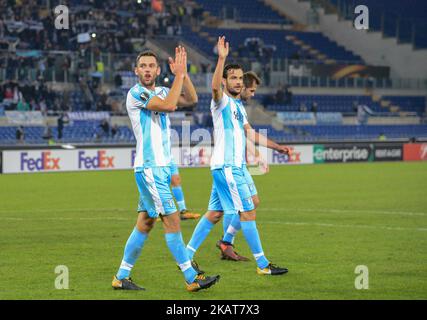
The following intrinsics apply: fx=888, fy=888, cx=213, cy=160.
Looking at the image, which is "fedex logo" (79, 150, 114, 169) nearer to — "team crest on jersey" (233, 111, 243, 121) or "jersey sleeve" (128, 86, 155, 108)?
"team crest on jersey" (233, 111, 243, 121)

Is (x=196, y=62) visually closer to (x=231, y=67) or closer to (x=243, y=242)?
(x=243, y=242)

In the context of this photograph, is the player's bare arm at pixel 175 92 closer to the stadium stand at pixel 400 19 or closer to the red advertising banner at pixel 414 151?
the red advertising banner at pixel 414 151

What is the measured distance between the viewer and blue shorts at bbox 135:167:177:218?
936 centimetres

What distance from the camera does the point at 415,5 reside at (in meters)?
55.5

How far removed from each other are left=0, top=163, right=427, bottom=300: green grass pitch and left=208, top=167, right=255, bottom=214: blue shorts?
2.74ft

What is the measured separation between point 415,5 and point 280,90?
44.6 feet

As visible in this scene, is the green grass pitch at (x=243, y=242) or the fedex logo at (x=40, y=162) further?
the fedex logo at (x=40, y=162)

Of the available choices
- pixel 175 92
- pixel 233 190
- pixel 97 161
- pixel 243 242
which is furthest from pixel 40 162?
pixel 175 92

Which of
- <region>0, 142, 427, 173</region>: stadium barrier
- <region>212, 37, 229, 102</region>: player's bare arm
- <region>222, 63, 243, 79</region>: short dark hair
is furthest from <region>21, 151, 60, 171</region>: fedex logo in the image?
<region>212, 37, 229, 102</region>: player's bare arm

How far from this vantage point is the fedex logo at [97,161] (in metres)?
34.9

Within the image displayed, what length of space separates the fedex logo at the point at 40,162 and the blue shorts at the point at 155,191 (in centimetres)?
2483

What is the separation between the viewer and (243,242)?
557 inches

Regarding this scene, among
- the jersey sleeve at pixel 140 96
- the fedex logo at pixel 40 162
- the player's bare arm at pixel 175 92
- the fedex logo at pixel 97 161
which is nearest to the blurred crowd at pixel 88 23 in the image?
the fedex logo at pixel 97 161

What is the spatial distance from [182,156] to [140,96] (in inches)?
1080
